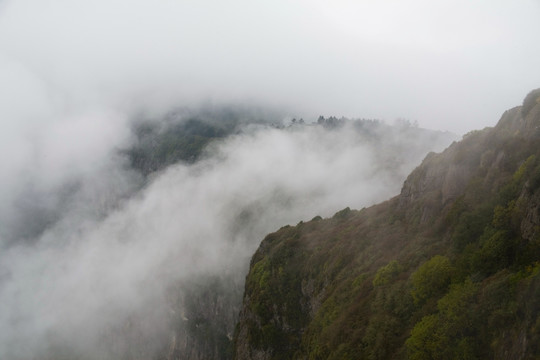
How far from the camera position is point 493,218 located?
38.4 meters

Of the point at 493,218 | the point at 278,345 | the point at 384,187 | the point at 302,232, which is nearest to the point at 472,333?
the point at 493,218

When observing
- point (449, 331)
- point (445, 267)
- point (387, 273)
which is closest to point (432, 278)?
point (445, 267)

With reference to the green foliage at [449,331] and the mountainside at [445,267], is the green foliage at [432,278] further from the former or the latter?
the green foliage at [449,331]

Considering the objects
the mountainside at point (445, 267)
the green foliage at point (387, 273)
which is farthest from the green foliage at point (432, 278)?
the green foliage at point (387, 273)

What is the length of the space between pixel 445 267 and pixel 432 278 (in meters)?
1.72

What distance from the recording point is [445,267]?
3947 cm

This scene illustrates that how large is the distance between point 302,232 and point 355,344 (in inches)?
1821

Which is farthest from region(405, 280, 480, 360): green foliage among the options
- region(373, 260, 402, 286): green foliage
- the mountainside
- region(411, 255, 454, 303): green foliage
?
region(373, 260, 402, 286): green foliage

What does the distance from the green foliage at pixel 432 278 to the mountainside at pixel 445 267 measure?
0.35ft

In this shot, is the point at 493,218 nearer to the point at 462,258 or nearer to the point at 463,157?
the point at 462,258

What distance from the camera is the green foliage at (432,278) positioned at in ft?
127

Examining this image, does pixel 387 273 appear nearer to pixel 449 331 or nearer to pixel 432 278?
pixel 432 278

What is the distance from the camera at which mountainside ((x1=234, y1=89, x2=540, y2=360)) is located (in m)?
30.8

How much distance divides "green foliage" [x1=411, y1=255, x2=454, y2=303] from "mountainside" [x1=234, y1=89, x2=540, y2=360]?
4.2 inches
